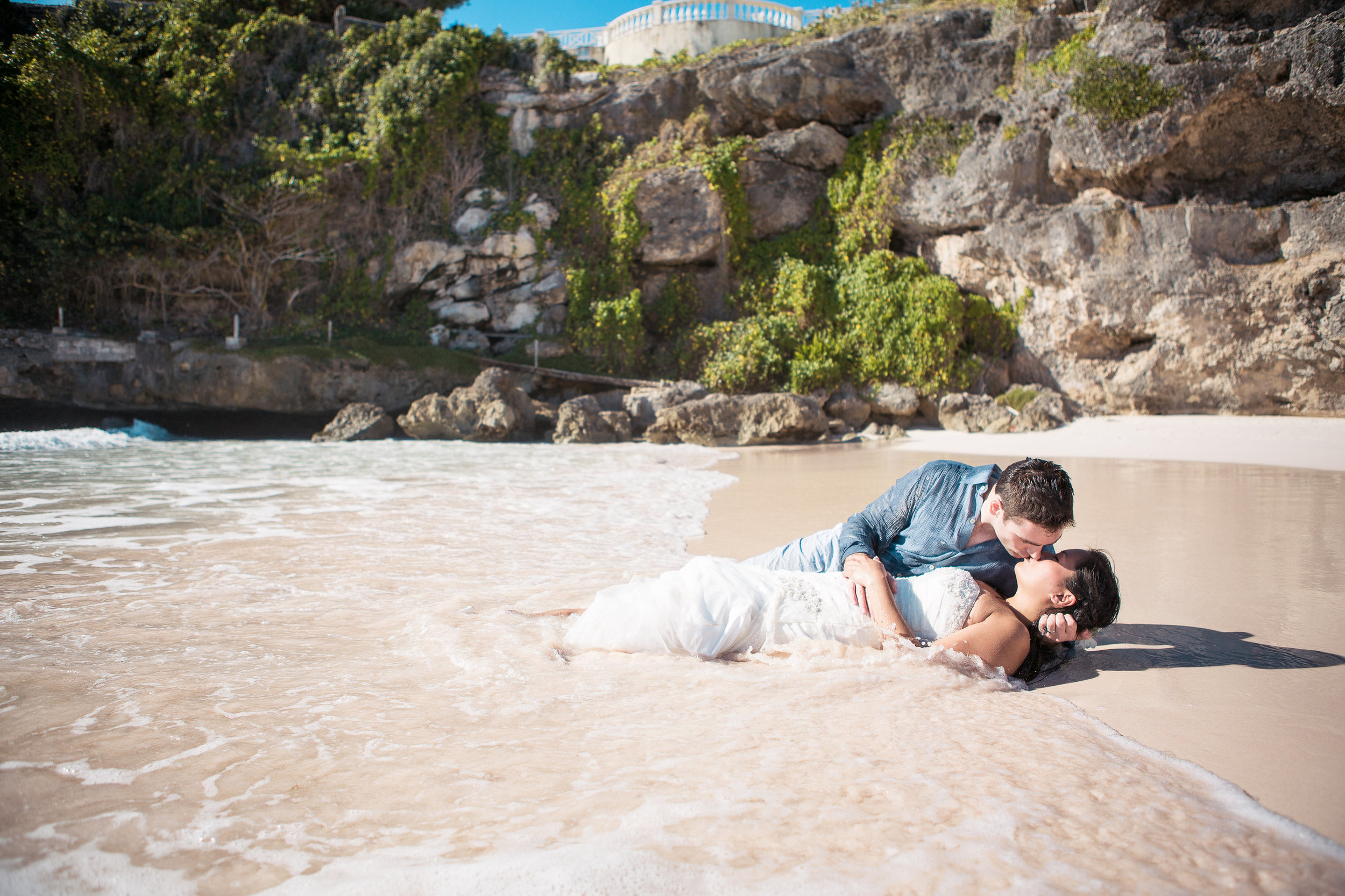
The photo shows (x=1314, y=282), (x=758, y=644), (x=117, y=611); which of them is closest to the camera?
(x=758, y=644)

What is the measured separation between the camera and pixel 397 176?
17.4 metres

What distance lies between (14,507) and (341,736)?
5.75 m

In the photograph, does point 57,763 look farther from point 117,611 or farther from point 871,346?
point 871,346

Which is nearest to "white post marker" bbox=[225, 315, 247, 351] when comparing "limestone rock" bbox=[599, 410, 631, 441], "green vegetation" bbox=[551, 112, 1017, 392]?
"green vegetation" bbox=[551, 112, 1017, 392]

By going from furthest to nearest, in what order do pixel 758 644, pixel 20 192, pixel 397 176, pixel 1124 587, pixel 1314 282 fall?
pixel 397 176 → pixel 20 192 → pixel 1314 282 → pixel 1124 587 → pixel 758 644

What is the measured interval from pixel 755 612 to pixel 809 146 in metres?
16.1

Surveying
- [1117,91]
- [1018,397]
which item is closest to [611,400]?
[1018,397]

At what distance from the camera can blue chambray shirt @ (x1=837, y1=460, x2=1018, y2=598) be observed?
2.75 metres

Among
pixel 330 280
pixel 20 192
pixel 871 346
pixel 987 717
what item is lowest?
pixel 987 717

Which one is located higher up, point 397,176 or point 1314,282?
point 397,176

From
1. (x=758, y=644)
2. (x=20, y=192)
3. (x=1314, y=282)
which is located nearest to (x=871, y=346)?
(x=1314, y=282)

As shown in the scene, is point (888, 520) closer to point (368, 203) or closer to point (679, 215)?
point (679, 215)

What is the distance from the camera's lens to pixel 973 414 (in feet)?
44.6

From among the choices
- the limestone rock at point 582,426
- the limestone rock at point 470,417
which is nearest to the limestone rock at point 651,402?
the limestone rock at point 582,426
